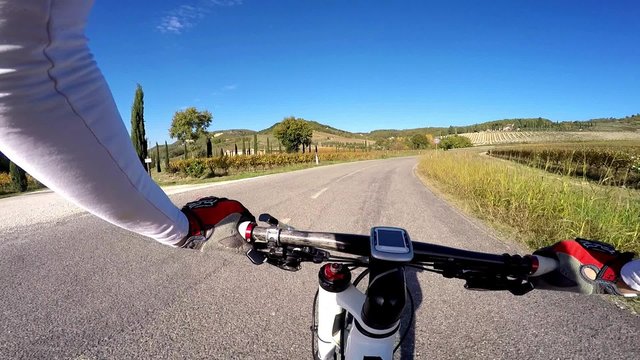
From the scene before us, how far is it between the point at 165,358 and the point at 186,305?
0.68 meters

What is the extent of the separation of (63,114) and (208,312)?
2.40 meters

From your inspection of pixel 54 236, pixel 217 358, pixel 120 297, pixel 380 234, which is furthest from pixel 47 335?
pixel 54 236

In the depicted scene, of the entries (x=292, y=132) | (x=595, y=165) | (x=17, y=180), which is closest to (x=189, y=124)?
(x=292, y=132)

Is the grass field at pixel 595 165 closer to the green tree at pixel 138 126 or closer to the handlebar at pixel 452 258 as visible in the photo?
the handlebar at pixel 452 258

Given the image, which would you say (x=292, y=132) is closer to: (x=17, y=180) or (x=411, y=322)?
(x=17, y=180)

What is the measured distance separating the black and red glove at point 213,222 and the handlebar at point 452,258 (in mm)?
226

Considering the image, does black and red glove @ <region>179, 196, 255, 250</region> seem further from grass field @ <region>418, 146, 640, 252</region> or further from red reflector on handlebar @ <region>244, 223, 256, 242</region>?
grass field @ <region>418, 146, 640, 252</region>

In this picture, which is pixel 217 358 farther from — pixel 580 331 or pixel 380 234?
pixel 580 331

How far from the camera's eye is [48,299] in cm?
267

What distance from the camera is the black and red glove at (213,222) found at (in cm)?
112

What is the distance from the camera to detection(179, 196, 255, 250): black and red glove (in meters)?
1.12

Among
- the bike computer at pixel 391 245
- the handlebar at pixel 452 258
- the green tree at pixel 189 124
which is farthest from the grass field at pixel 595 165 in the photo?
the green tree at pixel 189 124

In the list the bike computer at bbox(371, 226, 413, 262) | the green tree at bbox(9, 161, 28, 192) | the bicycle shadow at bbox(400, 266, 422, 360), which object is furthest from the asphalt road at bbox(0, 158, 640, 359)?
the green tree at bbox(9, 161, 28, 192)

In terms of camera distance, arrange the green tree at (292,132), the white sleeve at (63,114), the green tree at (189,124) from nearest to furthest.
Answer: the white sleeve at (63,114)
the green tree at (189,124)
the green tree at (292,132)
